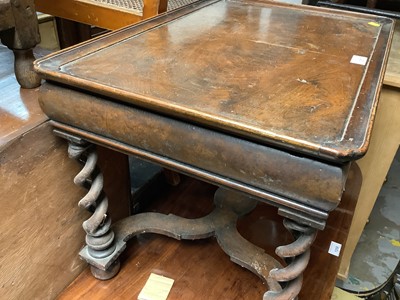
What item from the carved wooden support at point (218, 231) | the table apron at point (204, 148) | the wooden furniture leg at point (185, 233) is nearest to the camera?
the table apron at point (204, 148)

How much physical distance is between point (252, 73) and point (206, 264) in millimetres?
503

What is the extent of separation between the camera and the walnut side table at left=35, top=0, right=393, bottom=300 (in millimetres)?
505

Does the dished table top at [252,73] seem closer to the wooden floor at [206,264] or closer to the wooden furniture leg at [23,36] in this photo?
the wooden furniture leg at [23,36]

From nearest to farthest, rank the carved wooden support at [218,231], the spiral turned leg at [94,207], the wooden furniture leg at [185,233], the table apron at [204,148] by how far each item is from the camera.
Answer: the table apron at [204,148] < the wooden furniture leg at [185,233] < the spiral turned leg at [94,207] < the carved wooden support at [218,231]

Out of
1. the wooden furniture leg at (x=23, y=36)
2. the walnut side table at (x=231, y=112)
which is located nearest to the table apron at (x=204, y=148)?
the walnut side table at (x=231, y=112)

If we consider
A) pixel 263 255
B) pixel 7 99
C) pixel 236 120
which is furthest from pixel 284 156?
pixel 7 99

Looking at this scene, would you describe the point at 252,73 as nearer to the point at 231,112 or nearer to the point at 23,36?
the point at 231,112

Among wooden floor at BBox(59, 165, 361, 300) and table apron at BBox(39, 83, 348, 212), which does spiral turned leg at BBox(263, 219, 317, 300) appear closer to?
table apron at BBox(39, 83, 348, 212)

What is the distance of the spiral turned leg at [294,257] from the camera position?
1.86 ft

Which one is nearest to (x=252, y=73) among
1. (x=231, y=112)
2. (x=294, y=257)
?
(x=231, y=112)

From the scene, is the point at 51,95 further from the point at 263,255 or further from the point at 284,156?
the point at 263,255

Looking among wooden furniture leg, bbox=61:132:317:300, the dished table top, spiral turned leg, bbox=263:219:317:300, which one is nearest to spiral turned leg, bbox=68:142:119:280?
wooden furniture leg, bbox=61:132:317:300

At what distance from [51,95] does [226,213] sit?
1.72ft

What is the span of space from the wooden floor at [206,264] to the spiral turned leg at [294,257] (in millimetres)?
232
